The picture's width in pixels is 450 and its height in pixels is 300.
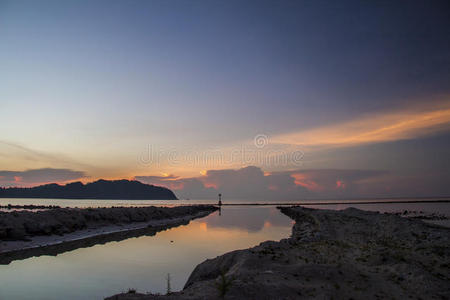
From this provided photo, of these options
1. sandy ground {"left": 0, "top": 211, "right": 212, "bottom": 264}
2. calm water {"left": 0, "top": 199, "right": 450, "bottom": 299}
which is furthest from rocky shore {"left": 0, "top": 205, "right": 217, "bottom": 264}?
calm water {"left": 0, "top": 199, "right": 450, "bottom": 299}

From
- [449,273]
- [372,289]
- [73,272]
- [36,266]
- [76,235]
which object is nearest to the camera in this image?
[372,289]

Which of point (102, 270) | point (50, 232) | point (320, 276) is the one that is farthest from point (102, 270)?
point (50, 232)

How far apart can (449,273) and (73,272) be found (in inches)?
472

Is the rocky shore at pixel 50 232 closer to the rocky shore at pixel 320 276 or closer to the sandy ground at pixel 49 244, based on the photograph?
the sandy ground at pixel 49 244

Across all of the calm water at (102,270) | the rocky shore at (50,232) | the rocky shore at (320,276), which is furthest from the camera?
the rocky shore at (50,232)

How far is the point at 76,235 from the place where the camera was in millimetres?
19781

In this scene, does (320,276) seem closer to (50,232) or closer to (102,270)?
(102,270)

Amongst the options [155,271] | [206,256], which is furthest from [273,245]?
[155,271]

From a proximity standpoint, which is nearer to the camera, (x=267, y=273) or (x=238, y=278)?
(x=238, y=278)

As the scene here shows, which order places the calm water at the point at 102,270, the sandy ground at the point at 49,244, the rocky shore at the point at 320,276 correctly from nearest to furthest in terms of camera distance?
1. the rocky shore at the point at 320,276
2. the calm water at the point at 102,270
3. the sandy ground at the point at 49,244

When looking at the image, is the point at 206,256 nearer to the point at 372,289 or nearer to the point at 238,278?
→ the point at 238,278

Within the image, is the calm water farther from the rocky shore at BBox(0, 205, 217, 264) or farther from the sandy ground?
the rocky shore at BBox(0, 205, 217, 264)

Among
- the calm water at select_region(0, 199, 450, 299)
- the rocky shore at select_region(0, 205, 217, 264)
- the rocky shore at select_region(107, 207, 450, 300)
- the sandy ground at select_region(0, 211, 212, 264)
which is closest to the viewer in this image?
the rocky shore at select_region(107, 207, 450, 300)

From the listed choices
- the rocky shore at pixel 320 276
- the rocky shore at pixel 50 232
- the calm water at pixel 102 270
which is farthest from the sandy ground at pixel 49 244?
the rocky shore at pixel 320 276
